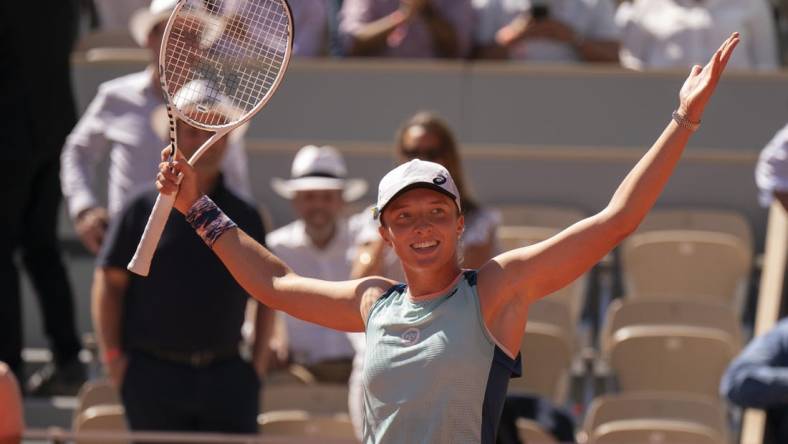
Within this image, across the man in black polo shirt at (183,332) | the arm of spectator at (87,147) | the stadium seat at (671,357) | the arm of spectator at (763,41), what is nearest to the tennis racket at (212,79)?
the man in black polo shirt at (183,332)

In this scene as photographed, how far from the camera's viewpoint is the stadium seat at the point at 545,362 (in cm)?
641

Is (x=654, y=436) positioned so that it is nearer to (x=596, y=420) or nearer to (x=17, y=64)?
(x=596, y=420)

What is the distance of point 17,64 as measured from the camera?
22.5 ft

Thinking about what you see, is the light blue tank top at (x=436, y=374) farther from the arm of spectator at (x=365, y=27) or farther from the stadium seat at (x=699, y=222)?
the arm of spectator at (x=365, y=27)

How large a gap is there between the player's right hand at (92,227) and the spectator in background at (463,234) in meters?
1.32

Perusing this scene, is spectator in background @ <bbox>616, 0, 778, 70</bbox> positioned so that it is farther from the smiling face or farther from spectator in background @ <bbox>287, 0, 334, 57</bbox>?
the smiling face

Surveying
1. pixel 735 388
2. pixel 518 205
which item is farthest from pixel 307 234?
pixel 735 388

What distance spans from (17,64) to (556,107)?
2.92 meters

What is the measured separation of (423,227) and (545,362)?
10.8 feet

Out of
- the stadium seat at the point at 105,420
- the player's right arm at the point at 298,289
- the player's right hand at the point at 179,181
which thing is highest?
the player's right hand at the point at 179,181

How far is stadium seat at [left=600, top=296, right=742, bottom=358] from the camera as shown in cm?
682

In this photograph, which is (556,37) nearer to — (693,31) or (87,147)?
(693,31)

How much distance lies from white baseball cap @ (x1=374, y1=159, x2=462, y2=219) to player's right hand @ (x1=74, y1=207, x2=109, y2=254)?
3.49m

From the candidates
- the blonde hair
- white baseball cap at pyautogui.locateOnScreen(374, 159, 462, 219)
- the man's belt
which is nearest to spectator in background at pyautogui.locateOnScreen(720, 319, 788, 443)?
the blonde hair
